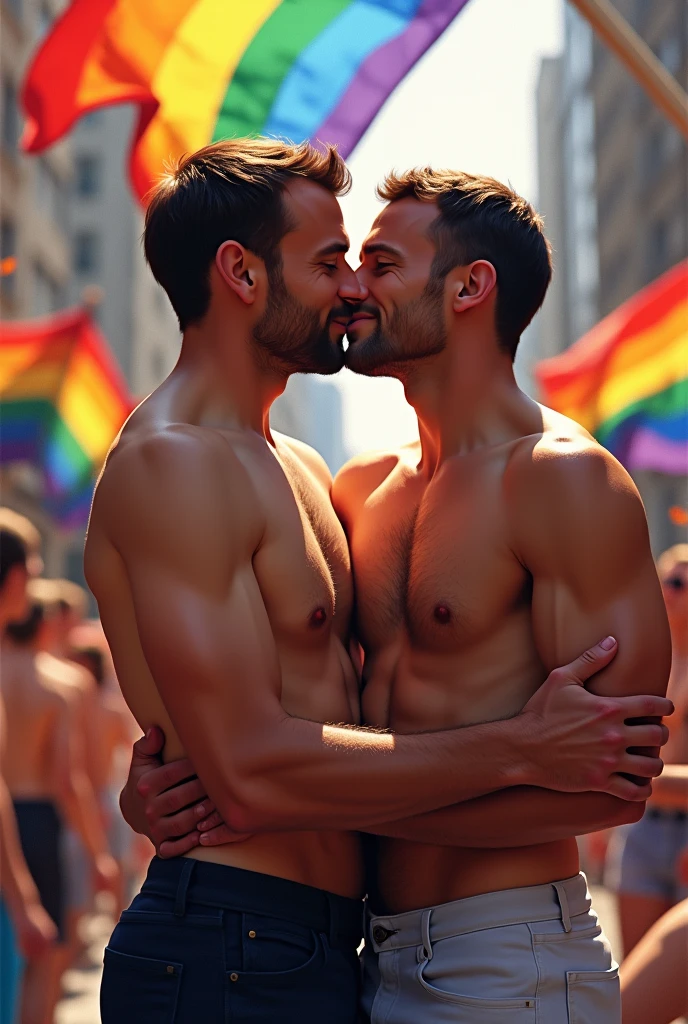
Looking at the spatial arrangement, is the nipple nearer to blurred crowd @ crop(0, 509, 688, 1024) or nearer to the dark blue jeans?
the dark blue jeans

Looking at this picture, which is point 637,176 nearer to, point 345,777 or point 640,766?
point 640,766

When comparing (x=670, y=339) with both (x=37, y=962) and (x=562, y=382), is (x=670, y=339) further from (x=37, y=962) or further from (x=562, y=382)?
(x=37, y=962)

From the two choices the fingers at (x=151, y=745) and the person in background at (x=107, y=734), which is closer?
the fingers at (x=151, y=745)

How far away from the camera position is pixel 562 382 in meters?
9.50

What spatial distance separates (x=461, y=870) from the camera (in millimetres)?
3508

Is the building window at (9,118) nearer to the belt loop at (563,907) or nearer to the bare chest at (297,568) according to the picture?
the bare chest at (297,568)

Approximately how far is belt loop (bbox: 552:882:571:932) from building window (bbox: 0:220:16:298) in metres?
28.8

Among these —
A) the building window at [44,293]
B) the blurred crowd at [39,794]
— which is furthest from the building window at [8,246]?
the blurred crowd at [39,794]

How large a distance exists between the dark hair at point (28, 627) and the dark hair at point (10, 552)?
1304mm

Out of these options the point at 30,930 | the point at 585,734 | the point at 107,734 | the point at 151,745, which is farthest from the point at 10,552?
the point at 107,734

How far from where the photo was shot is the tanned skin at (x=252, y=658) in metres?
3.24

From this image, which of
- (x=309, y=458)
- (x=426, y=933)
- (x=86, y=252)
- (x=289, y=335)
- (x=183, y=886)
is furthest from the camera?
(x=86, y=252)

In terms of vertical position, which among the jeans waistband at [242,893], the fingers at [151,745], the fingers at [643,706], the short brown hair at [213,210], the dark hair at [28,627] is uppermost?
the short brown hair at [213,210]

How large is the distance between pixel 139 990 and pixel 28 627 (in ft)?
15.8
